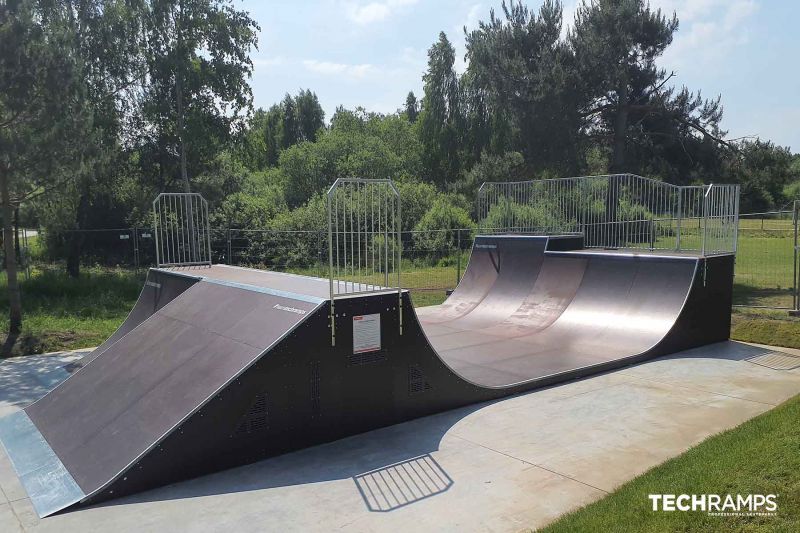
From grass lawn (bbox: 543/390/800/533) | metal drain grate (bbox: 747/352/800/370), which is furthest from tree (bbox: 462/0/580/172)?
grass lawn (bbox: 543/390/800/533)

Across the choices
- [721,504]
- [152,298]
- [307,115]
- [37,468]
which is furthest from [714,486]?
[307,115]

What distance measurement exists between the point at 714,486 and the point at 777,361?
5622 millimetres

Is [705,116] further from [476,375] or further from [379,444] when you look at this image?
[379,444]

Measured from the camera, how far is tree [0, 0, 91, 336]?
1009 centimetres

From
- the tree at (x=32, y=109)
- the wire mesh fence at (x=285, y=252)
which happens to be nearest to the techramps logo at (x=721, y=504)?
the tree at (x=32, y=109)

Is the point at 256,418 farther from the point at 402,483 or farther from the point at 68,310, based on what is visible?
the point at 68,310

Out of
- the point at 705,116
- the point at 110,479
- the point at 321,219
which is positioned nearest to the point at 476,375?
the point at 110,479

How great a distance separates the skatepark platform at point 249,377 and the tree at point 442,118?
31.7 metres

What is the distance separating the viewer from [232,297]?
21.5 feet

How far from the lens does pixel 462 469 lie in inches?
191

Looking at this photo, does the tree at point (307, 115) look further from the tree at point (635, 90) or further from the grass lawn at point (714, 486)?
the grass lawn at point (714, 486)

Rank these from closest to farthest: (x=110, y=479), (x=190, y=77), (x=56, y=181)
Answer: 1. (x=110, y=479)
2. (x=56, y=181)
3. (x=190, y=77)

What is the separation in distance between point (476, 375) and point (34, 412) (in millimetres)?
5123

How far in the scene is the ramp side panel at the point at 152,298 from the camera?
820cm
